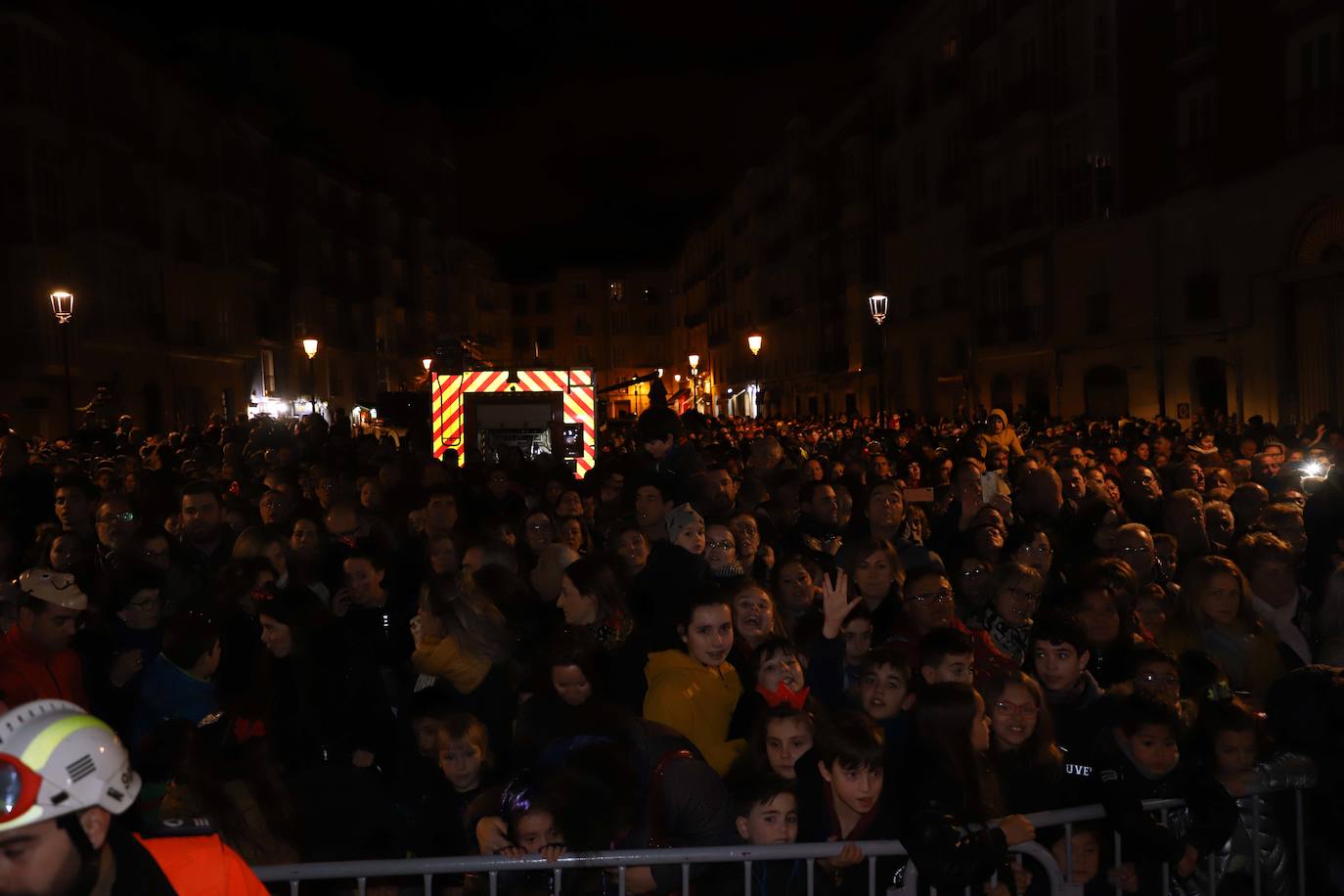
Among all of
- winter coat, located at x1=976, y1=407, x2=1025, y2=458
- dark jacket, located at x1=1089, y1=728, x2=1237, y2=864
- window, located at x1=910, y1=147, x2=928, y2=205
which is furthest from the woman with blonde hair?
window, located at x1=910, y1=147, x2=928, y2=205

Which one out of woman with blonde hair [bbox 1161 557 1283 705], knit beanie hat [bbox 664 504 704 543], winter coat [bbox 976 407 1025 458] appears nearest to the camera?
woman with blonde hair [bbox 1161 557 1283 705]

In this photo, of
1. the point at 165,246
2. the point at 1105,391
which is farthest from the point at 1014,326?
the point at 165,246

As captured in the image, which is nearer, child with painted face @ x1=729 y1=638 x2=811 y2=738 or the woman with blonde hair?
child with painted face @ x1=729 y1=638 x2=811 y2=738

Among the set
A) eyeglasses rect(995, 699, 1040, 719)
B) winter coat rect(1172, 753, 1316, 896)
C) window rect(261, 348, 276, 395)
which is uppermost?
window rect(261, 348, 276, 395)

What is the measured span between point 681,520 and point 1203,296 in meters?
23.3

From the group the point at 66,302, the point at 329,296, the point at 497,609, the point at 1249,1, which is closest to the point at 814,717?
the point at 497,609

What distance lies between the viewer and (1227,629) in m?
6.45

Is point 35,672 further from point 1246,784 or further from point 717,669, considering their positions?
point 1246,784

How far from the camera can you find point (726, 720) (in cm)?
569

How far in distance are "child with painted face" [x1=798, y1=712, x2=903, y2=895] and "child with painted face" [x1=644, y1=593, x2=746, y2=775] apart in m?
0.80

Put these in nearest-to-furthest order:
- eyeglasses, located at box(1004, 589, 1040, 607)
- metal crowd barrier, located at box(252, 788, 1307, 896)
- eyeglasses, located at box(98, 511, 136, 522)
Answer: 1. metal crowd barrier, located at box(252, 788, 1307, 896)
2. eyeglasses, located at box(1004, 589, 1040, 607)
3. eyeglasses, located at box(98, 511, 136, 522)

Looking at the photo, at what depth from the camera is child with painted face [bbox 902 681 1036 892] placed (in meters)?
3.79

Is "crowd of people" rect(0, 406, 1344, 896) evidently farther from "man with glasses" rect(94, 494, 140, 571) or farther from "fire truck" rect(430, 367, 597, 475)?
"fire truck" rect(430, 367, 597, 475)

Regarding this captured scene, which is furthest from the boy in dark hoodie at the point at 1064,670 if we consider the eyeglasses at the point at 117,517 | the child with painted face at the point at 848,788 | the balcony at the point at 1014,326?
the balcony at the point at 1014,326
